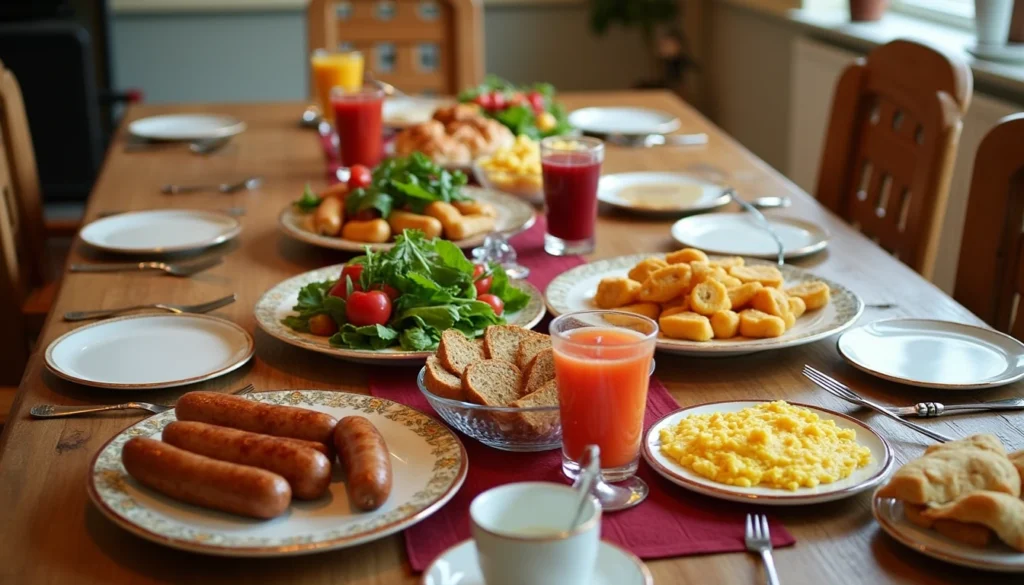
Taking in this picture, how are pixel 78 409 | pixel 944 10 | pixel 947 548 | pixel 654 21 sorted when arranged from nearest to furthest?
pixel 947 548 < pixel 78 409 < pixel 944 10 < pixel 654 21

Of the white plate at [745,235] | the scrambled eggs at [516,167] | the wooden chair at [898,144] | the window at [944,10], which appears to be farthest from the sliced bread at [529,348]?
the window at [944,10]

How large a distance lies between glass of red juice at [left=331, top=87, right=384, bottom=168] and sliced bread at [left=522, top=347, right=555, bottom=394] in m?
1.29

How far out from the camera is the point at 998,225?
5.72 feet

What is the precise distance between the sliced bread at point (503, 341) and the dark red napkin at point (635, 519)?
0.10m

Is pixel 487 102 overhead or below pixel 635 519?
overhead

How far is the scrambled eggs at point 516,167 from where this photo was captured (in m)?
2.20

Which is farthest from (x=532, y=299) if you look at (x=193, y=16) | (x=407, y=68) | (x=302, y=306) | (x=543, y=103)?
(x=193, y=16)

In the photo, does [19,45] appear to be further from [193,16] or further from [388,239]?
[388,239]

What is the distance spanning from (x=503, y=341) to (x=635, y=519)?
0.31m

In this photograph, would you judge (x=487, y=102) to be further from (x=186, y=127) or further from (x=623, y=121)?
(x=186, y=127)

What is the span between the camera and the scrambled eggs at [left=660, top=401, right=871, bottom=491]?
1.06m

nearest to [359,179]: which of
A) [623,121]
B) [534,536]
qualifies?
[623,121]

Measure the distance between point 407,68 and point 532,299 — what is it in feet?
6.93

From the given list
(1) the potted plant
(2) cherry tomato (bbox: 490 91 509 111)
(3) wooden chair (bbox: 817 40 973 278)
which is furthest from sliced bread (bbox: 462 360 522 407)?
(1) the potted plant
